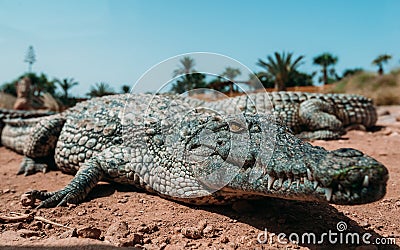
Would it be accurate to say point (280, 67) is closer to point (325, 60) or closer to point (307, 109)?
point (307, 109)

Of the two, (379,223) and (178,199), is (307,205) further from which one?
(178,199)

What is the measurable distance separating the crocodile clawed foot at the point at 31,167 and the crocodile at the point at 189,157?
0.8 inches

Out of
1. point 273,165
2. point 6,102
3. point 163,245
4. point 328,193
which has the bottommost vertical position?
point 163,245

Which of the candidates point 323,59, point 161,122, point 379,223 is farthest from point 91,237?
point 323,59

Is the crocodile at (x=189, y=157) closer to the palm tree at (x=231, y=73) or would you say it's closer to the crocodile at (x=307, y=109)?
the palm tree at (x=231, y=73)

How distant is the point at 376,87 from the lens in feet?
68.9

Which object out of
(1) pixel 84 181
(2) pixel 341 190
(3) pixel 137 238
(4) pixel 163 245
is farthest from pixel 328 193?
(1) pixel 84 181

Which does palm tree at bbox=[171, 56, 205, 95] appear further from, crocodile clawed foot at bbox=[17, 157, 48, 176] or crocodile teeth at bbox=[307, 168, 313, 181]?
crocodile clawed foot at bbox=[17, 157, 48, 176]

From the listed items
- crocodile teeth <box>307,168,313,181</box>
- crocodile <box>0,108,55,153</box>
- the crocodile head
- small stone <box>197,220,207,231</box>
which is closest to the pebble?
small stone <box>197,220,207,231</box>

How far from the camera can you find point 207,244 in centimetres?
233

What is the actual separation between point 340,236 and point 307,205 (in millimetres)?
618

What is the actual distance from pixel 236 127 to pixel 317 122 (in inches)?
201

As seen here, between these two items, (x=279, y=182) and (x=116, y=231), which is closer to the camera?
(x=279, y=182)

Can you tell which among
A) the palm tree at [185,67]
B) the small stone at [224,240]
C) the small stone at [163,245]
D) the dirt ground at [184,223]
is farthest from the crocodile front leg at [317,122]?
the small stone at [163,245]
